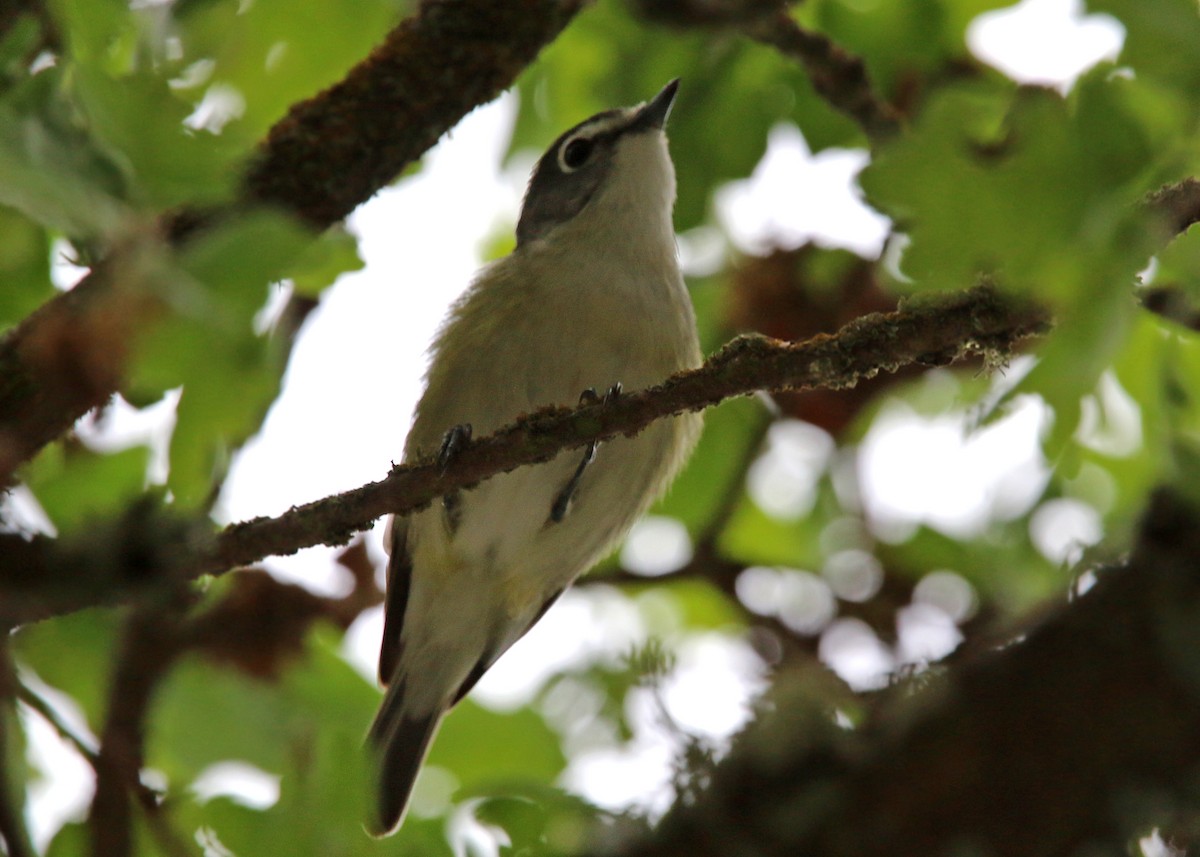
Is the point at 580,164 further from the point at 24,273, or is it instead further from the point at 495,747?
the point at 24,273

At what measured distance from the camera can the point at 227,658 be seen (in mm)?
4812

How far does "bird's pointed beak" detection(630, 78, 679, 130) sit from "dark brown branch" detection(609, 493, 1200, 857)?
10.0ft

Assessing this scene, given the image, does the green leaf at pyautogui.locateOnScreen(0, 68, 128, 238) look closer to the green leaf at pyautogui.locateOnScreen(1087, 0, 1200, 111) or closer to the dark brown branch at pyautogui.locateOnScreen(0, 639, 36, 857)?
the green leaf at pyautogui.locateOnScreen(1087, 0, 1200, 111)

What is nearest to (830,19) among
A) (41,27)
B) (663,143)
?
(663,143)

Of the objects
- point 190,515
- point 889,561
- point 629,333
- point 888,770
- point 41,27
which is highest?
point 41,27

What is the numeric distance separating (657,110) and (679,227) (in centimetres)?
83

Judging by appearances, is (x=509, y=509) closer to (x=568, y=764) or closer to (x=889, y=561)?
(x=568, y=764)

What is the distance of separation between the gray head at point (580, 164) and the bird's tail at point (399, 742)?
2.12m

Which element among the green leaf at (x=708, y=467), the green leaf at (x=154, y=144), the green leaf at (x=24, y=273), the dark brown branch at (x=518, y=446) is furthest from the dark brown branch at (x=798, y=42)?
the green leaf at (x=154, y=144)

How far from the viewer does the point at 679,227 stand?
179 inches

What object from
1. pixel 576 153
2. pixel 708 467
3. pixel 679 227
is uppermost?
pixel 679 227

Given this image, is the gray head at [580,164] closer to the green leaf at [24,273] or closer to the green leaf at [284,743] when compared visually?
the green leaf at [284,743]

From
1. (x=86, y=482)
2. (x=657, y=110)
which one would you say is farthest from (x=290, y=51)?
(x=86, y=482)

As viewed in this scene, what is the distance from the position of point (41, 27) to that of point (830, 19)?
3.00 metres
